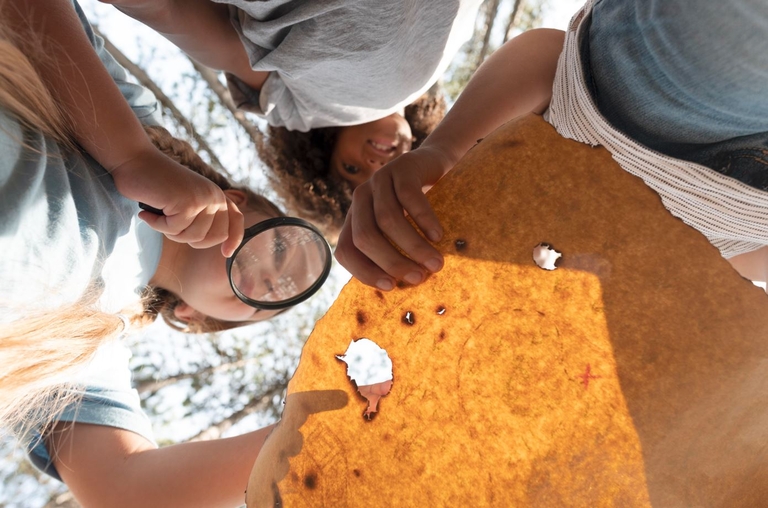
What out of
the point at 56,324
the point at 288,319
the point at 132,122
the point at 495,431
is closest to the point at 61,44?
the point at 132,122

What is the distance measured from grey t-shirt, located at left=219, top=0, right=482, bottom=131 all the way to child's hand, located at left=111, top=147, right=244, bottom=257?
342mm

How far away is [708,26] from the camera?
478 millimetres

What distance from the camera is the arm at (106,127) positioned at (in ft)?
2.07

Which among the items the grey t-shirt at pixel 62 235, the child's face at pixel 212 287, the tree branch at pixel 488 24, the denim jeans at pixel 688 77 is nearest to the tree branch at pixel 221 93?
the child's face at pixel 212 287

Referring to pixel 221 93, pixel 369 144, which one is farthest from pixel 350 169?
pixel 221 93

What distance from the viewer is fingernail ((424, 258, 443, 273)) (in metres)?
0.40

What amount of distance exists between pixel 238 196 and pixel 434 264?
2.77 feet

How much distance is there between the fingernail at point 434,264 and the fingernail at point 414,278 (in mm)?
11

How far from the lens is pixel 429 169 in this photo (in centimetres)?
62

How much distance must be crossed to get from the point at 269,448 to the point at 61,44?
0.61m

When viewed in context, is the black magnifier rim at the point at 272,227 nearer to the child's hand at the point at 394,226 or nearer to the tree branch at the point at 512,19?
the child's hand at the point at 394,226

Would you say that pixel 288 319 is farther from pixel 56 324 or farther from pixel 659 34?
pixel 659 34

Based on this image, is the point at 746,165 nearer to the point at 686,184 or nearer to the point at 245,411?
the point at 686,184

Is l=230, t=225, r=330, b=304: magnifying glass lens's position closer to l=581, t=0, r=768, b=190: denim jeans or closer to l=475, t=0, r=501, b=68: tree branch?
l=581, t=0, r=768, b=190: denim jeans
